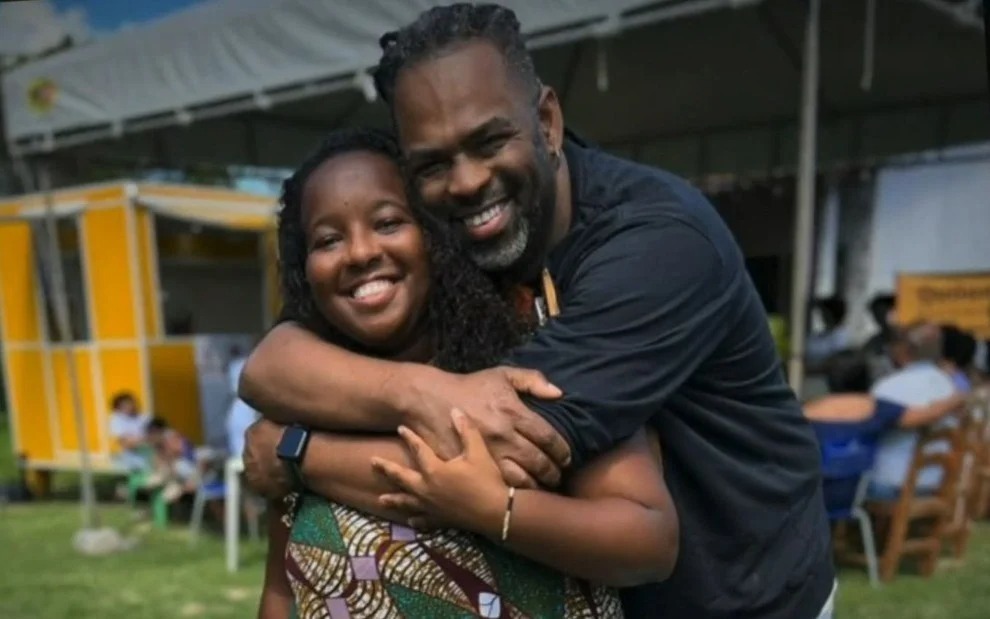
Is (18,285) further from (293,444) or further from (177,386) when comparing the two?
(293,444)

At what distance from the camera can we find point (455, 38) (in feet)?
4.53

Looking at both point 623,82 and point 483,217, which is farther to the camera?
point 623,82

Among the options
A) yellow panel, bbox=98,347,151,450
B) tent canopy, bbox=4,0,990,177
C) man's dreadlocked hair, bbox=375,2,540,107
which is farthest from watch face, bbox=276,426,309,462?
yellow panel, bbox=98,347,151,450

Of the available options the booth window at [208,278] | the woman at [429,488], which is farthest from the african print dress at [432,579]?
the booth window at [208,278]

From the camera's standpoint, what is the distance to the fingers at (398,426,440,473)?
125 centimetres

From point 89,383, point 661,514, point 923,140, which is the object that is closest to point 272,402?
point 661,514

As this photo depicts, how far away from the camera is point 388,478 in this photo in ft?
4.20

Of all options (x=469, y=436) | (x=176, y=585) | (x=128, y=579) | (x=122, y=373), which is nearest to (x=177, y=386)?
(x=122, y=373)

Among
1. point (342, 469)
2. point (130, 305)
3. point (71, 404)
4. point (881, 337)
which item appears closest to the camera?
point (342, 469)

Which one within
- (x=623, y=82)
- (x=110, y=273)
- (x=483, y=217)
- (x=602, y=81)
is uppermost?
(x=623, y=82)

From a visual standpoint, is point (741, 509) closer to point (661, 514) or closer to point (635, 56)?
point (661, 514)

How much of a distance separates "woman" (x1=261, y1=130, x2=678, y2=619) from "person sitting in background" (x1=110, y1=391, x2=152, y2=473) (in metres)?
7.63

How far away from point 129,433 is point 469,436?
8.23m

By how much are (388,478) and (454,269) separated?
0.30 meters
